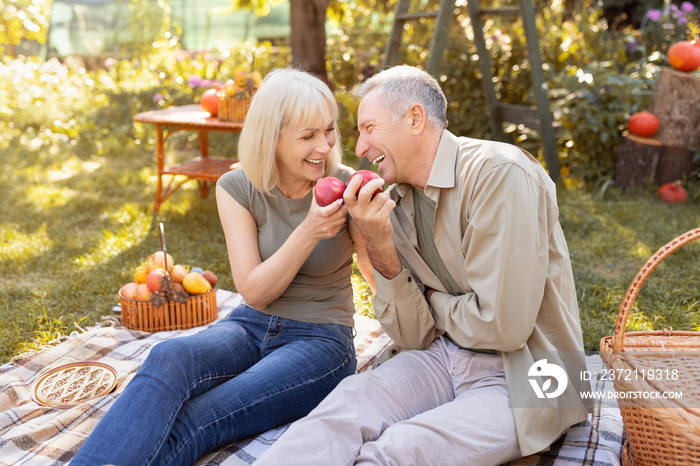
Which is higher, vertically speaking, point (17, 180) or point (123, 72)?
point (123, 72)

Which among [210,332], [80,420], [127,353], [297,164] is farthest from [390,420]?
[127,353]

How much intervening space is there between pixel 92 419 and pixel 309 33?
533 cm

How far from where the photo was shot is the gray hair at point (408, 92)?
2299 millimetres

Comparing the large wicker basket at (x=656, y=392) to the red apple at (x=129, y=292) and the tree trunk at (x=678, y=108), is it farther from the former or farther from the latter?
the tree trunk at (x=678, y=108)

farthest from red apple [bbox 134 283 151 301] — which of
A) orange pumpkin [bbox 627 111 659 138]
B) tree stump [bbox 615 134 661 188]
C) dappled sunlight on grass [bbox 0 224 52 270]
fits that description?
orange pumpkin [bbox 627 111 659 138]

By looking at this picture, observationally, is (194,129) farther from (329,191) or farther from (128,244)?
(329,191)

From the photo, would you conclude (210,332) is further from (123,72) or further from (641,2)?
(641,2)

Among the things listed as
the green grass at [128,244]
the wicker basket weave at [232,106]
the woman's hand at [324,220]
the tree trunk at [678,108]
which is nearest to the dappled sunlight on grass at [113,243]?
the green grass at [128,244]

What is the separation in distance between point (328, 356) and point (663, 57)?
18.2 feet

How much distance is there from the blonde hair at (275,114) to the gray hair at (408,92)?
0.24 metres

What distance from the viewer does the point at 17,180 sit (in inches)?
267

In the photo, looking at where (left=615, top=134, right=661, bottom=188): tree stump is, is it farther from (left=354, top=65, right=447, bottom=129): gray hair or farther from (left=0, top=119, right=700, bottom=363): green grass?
(left=354, top=65, right=447, bottom=129): gray hair

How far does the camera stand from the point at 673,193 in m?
5.59

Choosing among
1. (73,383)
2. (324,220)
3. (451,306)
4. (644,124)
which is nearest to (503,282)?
(451,306)
